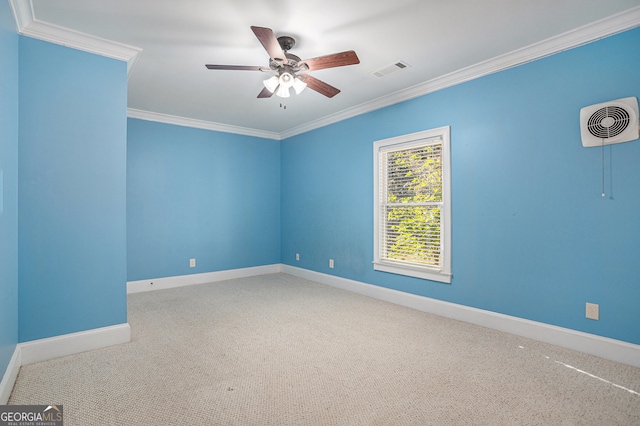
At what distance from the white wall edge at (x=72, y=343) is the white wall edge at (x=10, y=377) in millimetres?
77

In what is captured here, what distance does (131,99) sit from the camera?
4.28 metres

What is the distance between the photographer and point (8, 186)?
2.22 m

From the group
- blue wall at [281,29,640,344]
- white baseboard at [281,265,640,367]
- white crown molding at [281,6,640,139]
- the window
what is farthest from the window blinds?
white crown molding at [281,6,640,139]

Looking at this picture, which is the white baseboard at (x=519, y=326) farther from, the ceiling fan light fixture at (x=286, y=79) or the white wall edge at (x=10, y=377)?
the white wall edge at (x=10, y=377)

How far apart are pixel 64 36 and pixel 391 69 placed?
2.95 meters

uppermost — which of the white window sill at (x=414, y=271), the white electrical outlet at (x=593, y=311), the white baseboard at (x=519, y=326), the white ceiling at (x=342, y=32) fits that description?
the white ceiling at (x=342, y=32)

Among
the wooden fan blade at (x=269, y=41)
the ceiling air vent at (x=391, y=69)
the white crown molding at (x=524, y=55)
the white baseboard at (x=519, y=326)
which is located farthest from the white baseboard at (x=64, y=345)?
the white crown molding at (x=524, y=55)

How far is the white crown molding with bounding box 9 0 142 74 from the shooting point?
235 centimetres

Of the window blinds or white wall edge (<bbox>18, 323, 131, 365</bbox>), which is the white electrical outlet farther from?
white wall edge (<bbox>18, 323, 131, 365</bbox>)

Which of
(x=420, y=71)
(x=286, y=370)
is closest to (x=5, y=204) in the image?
(x=286, y=370)

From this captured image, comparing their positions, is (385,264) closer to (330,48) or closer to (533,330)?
(533,330)

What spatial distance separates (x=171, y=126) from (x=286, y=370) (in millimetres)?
4270

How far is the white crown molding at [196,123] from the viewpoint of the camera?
482 cm

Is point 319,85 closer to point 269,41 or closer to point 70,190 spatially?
point 269,41
